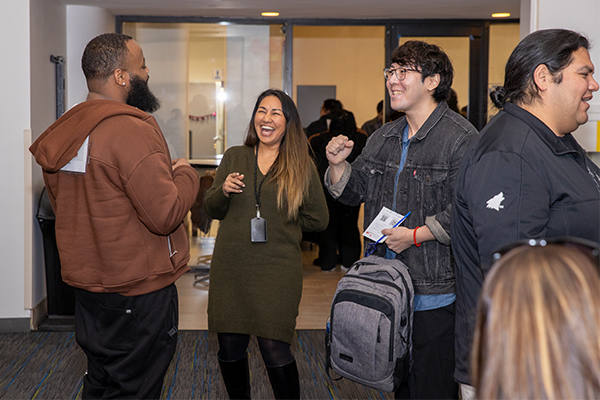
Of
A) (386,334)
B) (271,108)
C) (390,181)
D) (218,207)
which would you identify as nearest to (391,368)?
(386,334)

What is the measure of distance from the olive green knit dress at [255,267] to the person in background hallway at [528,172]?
98 cm

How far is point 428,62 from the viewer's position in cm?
215

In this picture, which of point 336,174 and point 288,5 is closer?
point 336,174

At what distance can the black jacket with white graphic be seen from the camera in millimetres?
1455

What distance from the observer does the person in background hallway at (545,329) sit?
0.72 m

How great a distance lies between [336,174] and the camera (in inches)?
93.2

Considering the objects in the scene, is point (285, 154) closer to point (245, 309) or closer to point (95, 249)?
point (245, 309)

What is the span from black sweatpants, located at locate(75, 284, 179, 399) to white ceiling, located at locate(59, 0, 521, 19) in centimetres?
390

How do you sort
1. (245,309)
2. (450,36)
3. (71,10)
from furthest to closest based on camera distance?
(450,36) < (71,10) < (245,309)

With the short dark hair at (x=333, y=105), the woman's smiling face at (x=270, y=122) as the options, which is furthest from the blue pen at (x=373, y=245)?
the short dark hair at (x=333, y=105)

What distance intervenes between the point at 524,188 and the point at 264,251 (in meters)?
1.35

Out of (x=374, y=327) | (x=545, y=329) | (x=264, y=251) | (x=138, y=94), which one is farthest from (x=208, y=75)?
(x=545, y=329)

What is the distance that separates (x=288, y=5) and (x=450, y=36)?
1.89 meters

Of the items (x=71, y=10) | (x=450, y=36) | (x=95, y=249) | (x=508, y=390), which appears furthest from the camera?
(x=450, y=36)
